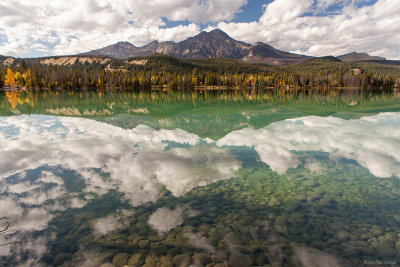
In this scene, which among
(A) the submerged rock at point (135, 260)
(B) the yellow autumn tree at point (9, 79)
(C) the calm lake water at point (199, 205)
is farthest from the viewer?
(B) the yellow autumn tree at point (9, 79)

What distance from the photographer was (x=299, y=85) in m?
191

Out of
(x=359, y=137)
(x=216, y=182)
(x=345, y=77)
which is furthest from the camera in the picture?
(x=345, y=77)

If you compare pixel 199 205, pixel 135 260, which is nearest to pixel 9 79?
pixel 199 205

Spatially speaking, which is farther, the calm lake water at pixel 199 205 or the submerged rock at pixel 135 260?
the calm lake water at pixel 199 205

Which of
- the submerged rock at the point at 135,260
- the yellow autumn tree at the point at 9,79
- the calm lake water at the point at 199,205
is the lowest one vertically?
the submerged rock at the point at 135,260

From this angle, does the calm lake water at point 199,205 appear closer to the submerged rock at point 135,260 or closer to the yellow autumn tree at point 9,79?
the submerged rock at point 135,260

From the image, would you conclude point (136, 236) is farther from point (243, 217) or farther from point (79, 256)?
point (243, 217)

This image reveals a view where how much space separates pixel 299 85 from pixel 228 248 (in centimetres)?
20331

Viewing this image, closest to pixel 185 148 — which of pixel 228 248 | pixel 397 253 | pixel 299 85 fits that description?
pixel 228 248

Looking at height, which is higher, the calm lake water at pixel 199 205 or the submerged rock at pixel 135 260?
the calm lake water at pixel 199 205

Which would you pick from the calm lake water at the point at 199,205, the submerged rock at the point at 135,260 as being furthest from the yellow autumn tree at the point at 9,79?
the submerged rock at the point at 135,260

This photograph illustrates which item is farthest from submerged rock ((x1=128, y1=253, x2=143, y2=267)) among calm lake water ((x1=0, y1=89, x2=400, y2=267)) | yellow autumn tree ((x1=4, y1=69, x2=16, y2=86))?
yellow autumn tree ((x1=4, y1=69, x2=16, y2=86))

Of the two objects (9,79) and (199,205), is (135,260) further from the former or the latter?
(9,79)

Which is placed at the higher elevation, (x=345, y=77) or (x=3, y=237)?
(x=345, y=77)
